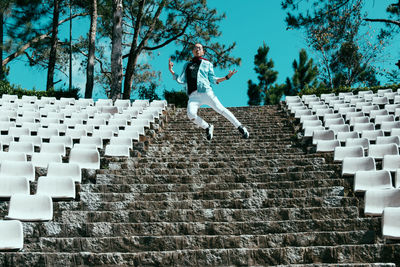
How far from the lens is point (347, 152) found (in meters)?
7.61

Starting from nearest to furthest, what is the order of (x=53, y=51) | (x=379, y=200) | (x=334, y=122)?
(x=379, y=200) < (x=334, y=122) < (x=53, y=51)

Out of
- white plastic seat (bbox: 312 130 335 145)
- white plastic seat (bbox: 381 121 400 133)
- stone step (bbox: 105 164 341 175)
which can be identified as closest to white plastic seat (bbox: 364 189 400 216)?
stone step (bbox: 105 164 341 175)

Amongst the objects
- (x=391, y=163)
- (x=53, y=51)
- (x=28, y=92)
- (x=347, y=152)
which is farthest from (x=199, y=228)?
(x=53, y=51)

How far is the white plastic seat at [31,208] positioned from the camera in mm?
5621

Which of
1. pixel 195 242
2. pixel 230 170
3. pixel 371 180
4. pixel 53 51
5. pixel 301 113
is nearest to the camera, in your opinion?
pixel 195 242

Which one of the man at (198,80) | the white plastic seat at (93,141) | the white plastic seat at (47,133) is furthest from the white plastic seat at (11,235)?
the white plastic seat at (47,133)

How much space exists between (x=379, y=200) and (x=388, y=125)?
15.9 feet

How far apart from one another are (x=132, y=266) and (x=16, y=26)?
22835 mm

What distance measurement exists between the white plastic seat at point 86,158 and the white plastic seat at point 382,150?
14.2 ft

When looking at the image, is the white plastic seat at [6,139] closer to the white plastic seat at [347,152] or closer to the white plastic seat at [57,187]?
the white plastic seat at [57,187]

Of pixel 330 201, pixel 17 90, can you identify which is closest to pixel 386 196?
pixel 330 201

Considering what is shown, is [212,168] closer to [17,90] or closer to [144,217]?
[144,217]

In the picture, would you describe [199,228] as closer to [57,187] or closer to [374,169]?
[57,187]

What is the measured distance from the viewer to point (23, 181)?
20.4 feet
